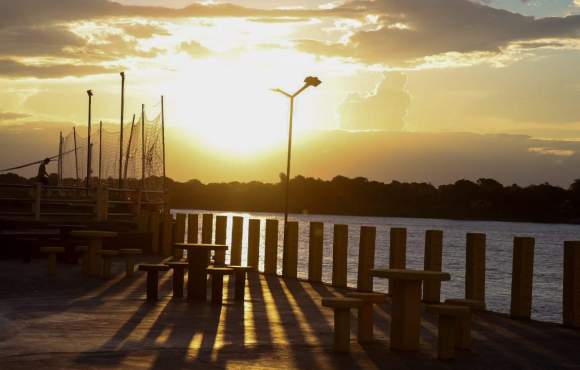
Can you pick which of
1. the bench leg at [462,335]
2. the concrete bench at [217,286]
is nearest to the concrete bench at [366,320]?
the bench leg at [462,335]

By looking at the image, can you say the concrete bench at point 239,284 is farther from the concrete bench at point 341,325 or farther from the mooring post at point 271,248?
the mooring post at point 271,248

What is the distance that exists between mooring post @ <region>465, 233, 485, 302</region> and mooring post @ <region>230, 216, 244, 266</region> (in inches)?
395

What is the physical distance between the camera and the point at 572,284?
15.7 m

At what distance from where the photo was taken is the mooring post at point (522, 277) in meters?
16.5

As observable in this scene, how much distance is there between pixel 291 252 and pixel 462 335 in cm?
1256

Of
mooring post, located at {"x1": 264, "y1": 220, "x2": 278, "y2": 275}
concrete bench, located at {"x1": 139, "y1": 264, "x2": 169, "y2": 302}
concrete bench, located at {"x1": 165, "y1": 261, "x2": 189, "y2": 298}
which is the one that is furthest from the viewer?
mooring post, located at {"x1": 264, "y1": 220, "x2": 278, "y2": 275}

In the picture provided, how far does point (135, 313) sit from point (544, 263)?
288ft

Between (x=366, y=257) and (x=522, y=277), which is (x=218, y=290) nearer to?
(x=366, y=257)

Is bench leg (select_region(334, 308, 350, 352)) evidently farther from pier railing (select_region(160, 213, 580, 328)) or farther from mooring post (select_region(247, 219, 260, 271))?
mooring post (select_region(247, 219, 260, 271))

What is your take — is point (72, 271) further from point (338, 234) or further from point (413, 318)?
point (413, 318)

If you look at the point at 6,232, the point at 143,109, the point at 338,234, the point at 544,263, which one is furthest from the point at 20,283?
the point at 544,263

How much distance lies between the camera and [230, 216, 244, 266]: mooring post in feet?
87.3

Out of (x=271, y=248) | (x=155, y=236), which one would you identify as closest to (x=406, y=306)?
(x=271, y=248)

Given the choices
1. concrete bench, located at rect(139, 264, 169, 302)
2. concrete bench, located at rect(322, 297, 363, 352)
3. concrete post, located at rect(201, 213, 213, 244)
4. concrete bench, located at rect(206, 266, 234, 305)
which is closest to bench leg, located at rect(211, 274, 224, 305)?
concrete bench, located at rect(206, 266, 234, 305)
